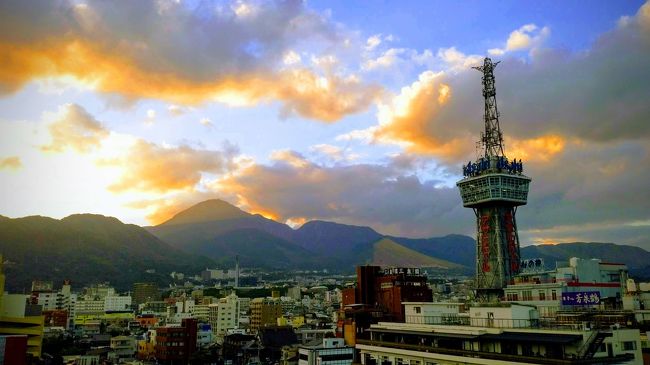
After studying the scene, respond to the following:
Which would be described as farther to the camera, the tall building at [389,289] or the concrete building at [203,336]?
the concrete building at [203,336]

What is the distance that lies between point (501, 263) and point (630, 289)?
33300 millimetres

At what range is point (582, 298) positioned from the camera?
55844 mm

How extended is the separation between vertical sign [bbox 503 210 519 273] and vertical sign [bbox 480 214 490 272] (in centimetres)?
437

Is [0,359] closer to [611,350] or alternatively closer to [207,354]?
[207,354]

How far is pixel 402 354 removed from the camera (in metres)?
55.3

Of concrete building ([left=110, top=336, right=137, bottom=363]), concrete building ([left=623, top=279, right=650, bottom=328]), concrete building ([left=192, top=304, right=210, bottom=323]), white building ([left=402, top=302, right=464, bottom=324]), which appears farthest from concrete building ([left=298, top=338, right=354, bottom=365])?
concrete building ([left=192, top=304, right=210, bottom=323])

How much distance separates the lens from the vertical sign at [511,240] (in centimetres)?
11944

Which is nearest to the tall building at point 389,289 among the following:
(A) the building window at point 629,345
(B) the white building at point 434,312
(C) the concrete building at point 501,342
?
(B) the white building at point 434,312

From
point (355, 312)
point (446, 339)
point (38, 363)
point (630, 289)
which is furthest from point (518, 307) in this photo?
point (38, 363)

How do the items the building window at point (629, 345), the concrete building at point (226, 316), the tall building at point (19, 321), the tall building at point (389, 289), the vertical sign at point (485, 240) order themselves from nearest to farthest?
the building window at point (629, 345) < the tall building at point (19, 321) < the tall building at point (389, 289) < the vertical sign at point (485, 240) < the concrete building at point (226, 316)

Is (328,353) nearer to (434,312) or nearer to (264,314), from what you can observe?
(434,312)

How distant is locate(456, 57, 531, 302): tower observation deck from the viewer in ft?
384

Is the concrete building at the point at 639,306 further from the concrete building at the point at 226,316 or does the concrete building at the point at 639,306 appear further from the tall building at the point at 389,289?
the concrete building at the point at 226,316

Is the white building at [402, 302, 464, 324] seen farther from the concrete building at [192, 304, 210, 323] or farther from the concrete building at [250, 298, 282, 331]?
the concrete building at [192, 304, 210, 323]
